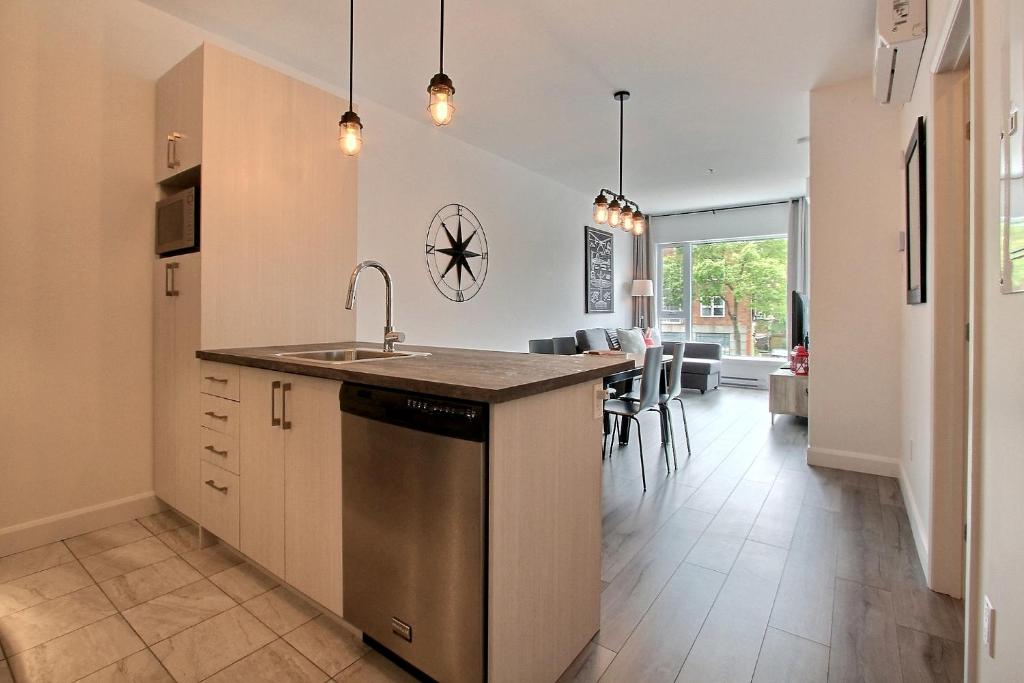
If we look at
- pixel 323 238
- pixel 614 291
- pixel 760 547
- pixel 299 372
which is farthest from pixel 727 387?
pixel 299 372

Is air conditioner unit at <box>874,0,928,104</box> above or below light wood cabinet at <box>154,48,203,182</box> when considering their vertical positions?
above

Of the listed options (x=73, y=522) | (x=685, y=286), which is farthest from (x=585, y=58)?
(x=685, y=286)

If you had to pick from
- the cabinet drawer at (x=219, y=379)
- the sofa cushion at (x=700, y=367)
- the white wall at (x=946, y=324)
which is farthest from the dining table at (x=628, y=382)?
the sofa cushion at (x=700, y=367)

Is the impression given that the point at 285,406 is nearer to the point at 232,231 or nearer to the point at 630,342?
the point at 232,231

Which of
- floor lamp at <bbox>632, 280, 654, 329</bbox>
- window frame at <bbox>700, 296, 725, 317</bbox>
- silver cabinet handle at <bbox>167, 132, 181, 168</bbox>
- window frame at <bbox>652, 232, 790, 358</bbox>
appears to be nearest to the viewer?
silver cabinet handle at <bbox>167, 132, 181, 168</bbox>

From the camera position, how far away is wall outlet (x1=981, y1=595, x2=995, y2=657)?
3.75 feet

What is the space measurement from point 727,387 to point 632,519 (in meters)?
5.64

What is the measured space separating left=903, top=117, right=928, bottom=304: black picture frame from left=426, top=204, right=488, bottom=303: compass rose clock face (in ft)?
10.8

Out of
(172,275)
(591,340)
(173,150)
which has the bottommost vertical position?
(591,340)

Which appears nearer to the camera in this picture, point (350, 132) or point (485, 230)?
point (350, 132)

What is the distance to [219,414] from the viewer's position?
2.14m

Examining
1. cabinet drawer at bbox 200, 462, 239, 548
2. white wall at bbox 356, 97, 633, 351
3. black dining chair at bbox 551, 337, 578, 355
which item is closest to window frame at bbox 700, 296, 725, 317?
white wall at bbox 356, 97, 633, 351

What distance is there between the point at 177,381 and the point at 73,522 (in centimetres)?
84

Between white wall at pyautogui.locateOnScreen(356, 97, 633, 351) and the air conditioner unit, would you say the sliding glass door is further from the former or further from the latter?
the air conditioner unit
